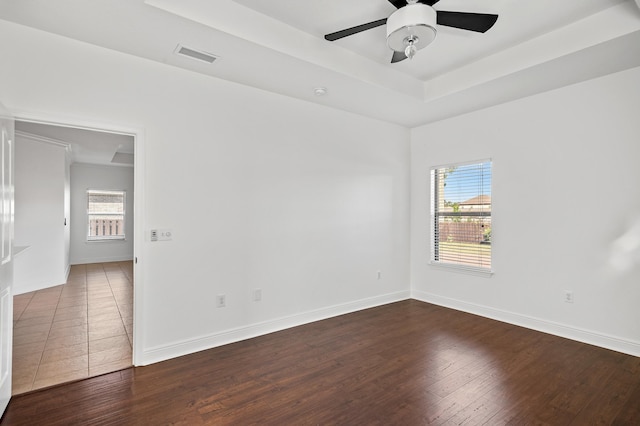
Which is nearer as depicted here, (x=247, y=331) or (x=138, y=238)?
(x=138, y=238)

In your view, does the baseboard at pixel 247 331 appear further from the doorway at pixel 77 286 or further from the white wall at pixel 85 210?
the white wall at pixel 85 210

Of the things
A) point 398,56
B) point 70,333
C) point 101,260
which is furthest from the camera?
point 101,260

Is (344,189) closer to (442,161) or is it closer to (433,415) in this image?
(442,161)

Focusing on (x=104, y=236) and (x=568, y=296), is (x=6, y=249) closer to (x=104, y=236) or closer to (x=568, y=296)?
(x=568, y=296)

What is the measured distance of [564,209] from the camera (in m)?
3.62

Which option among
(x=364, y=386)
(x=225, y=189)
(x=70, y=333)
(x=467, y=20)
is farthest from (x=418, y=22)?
(x=70, y=333)

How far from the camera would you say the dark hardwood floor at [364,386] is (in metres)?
2.17

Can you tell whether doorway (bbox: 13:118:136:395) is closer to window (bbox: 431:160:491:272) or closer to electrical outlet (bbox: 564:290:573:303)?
window (bbox: 431:160:491:272)

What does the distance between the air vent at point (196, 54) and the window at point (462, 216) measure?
137 inches

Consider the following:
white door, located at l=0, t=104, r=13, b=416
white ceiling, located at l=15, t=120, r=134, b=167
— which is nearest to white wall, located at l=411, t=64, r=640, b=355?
white door, located at l=0, t=104, r=13, b=416

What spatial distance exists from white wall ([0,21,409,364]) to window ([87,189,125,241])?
25.0 ft

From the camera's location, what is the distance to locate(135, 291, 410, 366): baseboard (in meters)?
2.99

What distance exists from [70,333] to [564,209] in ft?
18.7

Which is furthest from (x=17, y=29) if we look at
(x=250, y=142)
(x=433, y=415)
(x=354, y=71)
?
(x=433, y=415)
